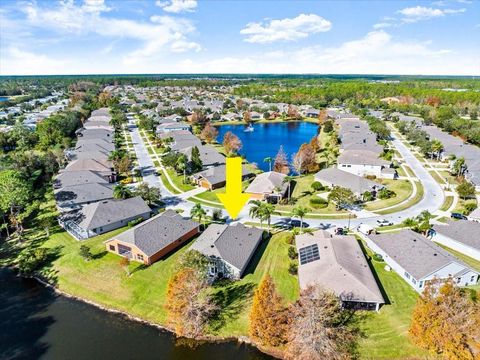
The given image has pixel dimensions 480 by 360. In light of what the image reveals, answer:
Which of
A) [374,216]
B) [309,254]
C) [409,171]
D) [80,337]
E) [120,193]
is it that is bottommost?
[80,337]

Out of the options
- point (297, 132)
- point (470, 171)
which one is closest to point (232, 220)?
point (470, 171)

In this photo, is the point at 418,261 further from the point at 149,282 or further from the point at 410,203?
the point at 149,282

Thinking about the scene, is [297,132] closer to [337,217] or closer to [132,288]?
[337,217]

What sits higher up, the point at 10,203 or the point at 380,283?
the point at 10,203

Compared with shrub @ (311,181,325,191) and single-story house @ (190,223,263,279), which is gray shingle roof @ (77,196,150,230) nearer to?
single-story house @ (190,223,263,279)

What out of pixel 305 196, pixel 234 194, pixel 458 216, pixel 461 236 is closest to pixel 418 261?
pixel 461 236

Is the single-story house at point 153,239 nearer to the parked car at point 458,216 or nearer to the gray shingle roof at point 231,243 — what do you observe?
the gray shingle roof at point 231,243
